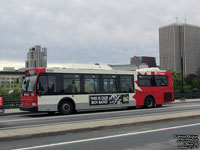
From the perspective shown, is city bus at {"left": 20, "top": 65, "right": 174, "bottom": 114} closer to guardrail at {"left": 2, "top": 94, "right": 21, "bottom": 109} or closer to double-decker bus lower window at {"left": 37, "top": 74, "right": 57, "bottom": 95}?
double-decker bus lower window at {"left": 37, "top": 74, "right": 57, "bottom": 95}

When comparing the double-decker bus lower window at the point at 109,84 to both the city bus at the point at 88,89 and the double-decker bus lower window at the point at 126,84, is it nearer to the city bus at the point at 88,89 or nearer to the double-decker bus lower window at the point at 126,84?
the city bus at the point at 88,89

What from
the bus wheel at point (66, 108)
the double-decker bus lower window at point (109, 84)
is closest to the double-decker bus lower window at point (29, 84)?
the bus wheel at point (66, 108)

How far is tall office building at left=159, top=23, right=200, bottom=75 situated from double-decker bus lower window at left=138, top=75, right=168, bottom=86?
143 m

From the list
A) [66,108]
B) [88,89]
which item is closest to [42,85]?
[66,108]

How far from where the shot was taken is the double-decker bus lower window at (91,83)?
18.5 m

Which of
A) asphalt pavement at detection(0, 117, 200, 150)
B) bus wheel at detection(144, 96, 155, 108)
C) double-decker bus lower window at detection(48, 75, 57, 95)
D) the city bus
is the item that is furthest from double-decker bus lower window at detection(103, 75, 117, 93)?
asphalt pavement at detection(0, 117, 200, 150)

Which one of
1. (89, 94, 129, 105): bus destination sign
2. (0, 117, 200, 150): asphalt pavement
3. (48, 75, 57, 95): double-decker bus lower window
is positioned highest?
(48, 75, 57, 95): double-decker bus lower window

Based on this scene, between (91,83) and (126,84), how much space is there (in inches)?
125

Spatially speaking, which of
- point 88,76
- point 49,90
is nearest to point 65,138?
point 49,90

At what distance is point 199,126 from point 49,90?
960 centimetres

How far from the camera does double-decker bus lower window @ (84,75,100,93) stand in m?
18.5

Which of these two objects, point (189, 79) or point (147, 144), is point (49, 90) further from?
point (189, 79)

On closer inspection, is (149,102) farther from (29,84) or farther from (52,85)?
(29,84)

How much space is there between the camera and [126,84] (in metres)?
20.5
